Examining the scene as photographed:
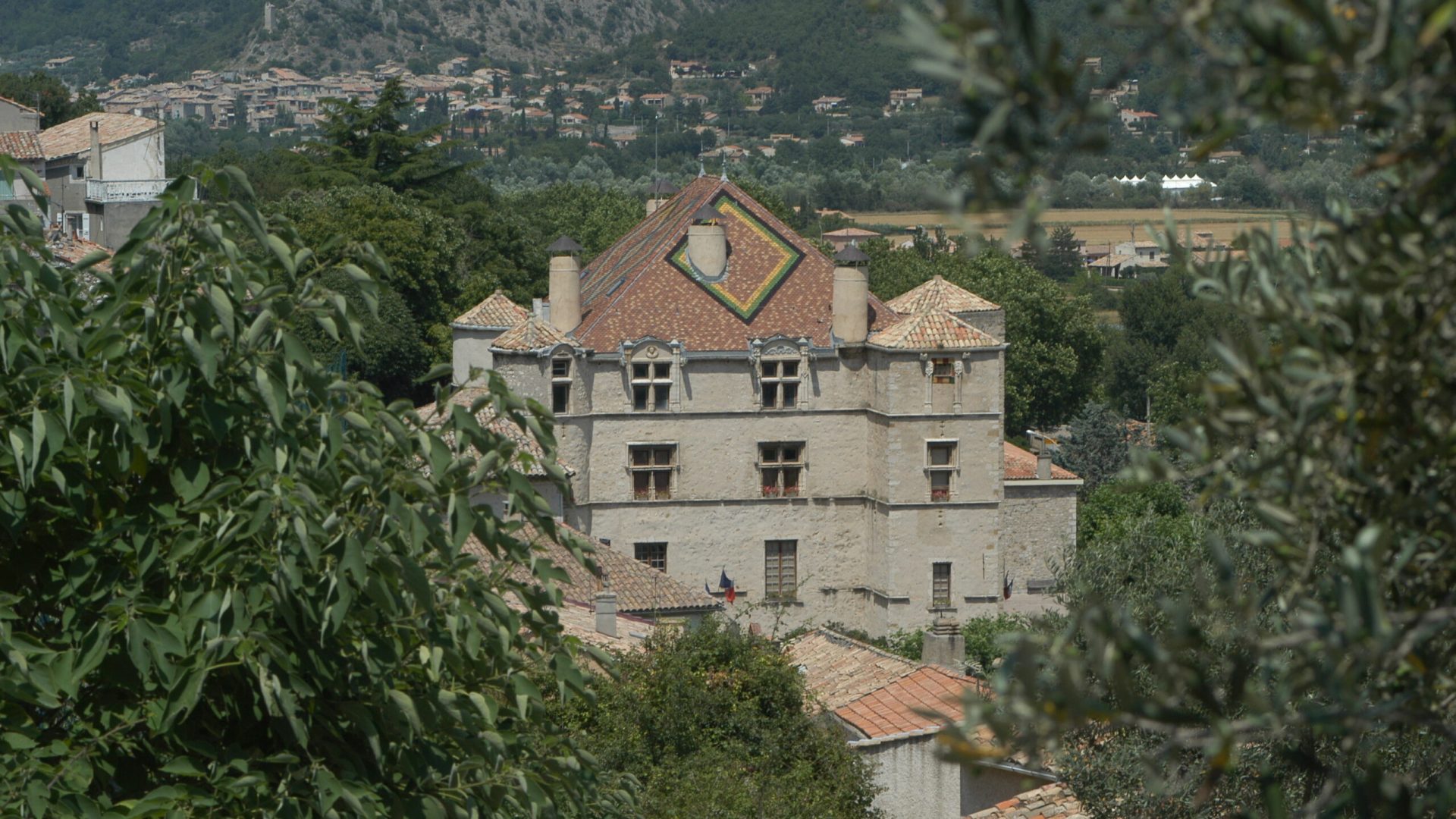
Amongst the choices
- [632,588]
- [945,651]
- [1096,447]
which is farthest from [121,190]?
[945,651]

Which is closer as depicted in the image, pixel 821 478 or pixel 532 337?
pixel 532 337

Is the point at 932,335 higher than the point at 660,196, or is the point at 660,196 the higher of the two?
the point at 660,196

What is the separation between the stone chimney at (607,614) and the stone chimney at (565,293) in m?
16.2

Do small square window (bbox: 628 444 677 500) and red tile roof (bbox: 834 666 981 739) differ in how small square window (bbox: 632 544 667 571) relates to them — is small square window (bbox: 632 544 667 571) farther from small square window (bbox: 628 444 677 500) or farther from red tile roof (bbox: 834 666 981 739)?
red tile roof (bbox: 834 666 981 739)

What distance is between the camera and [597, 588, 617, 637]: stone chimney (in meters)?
29.4

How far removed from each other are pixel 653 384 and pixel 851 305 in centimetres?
455

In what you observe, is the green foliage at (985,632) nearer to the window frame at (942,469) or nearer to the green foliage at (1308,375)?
the window frame at (942,469)

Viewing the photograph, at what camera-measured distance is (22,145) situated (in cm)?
6031

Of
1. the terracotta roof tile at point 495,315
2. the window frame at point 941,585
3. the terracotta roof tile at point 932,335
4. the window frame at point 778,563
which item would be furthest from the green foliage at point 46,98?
the window frame at point 941,585

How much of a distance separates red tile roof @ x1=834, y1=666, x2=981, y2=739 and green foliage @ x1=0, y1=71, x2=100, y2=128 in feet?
199

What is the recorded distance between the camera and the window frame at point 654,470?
45.6m

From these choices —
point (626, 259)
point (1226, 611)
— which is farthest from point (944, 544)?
point (1226, 611)

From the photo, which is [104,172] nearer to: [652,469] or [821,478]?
[652,469]

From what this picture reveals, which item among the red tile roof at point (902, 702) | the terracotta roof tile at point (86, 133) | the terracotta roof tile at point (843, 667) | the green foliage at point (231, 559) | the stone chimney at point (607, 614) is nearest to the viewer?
the green foliage at point (231, 559)
